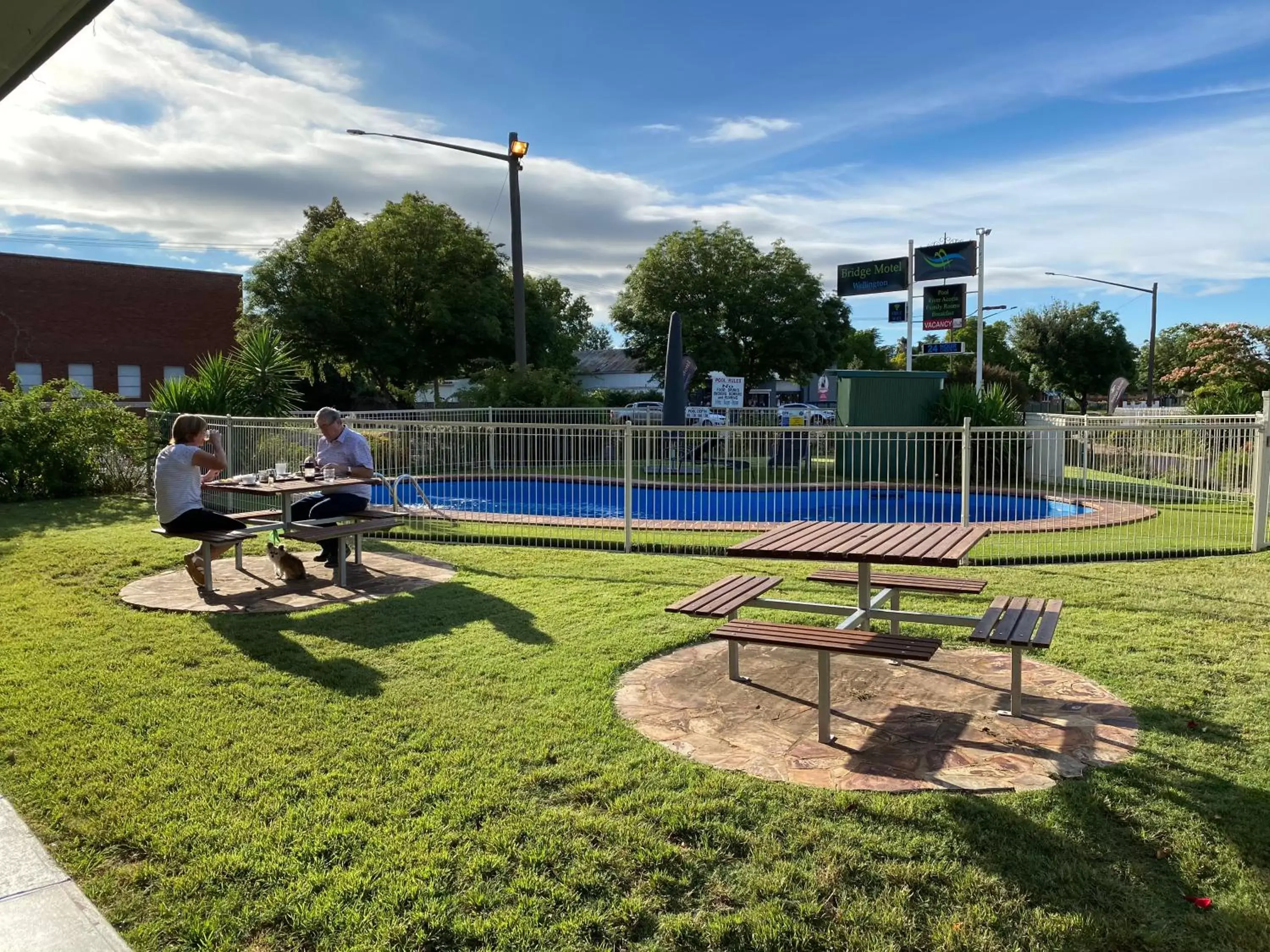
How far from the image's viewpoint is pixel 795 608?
552 cm

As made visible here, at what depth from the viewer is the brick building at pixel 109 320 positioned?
3662 cm

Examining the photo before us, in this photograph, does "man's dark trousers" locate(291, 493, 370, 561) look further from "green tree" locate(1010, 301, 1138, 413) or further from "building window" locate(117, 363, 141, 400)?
"green tree" locate(1010, 301, 1138, 413)

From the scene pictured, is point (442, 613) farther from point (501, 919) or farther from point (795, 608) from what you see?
point (501, 919)

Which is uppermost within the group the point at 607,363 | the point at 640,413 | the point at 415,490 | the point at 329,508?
the point at 607,363

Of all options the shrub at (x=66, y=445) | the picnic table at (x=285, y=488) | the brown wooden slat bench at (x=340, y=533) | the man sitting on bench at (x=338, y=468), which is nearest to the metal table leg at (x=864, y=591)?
the brown wooden slat bench at (x=340, y=533)

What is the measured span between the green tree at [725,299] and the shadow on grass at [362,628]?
32336 mm

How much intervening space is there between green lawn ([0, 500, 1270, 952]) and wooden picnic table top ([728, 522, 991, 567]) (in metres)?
1.08

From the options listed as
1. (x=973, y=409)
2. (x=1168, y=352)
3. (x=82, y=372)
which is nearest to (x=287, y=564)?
(x=973, y=409)

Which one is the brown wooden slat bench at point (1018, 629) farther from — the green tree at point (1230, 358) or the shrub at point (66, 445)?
the green tree at point (1230, 358)

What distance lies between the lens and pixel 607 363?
242 ft

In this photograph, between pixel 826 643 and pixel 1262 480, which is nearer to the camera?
pixel 826 643

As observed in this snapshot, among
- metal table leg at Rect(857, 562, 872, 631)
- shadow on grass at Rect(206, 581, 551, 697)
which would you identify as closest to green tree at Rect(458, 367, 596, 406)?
shadow on grass at Rect(206, 581, 551, 697)

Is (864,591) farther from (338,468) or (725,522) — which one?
(725,522)

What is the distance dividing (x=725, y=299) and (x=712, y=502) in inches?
1043
